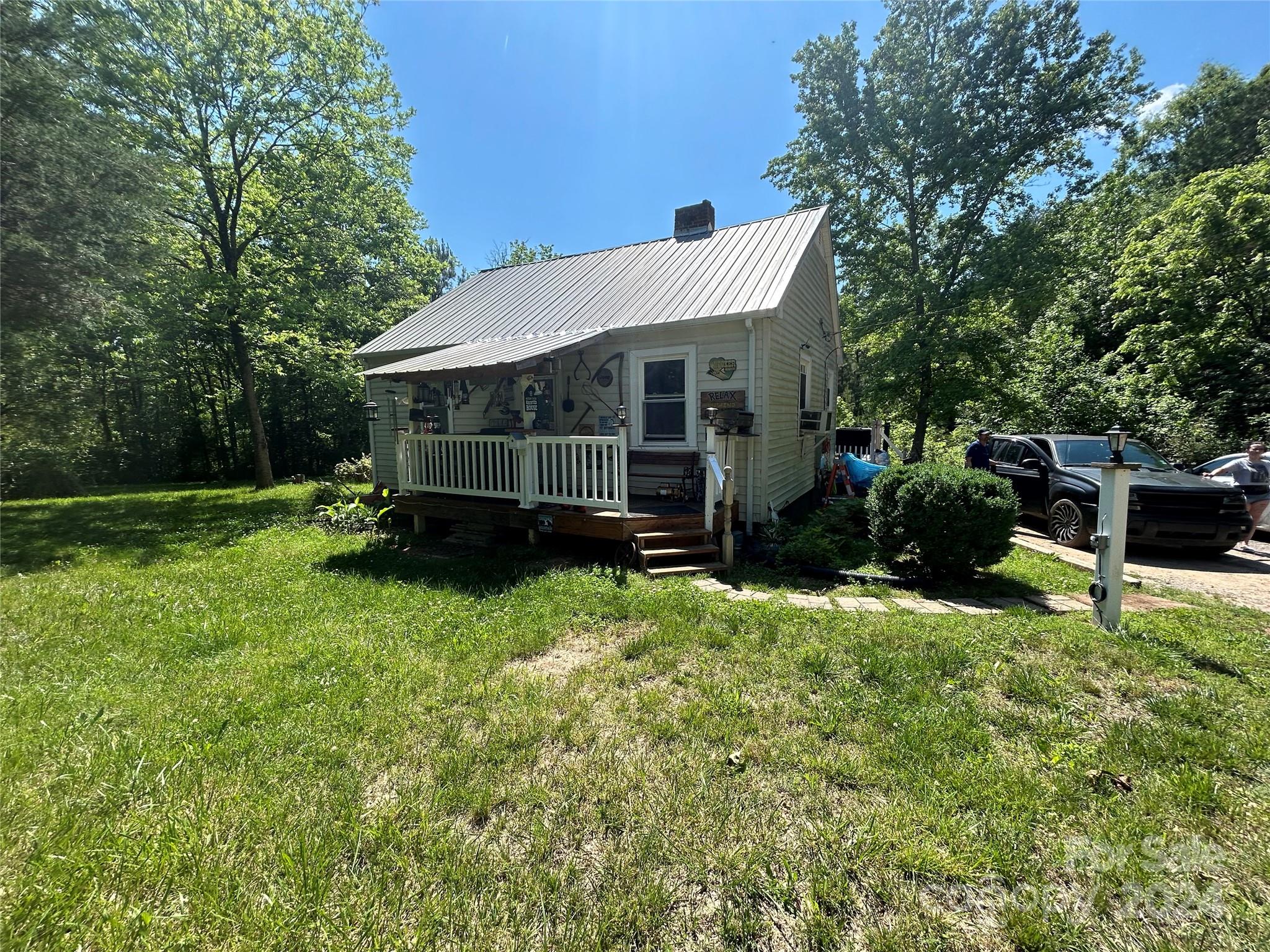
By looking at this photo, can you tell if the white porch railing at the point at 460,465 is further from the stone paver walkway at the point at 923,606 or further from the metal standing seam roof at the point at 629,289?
the stone paver walkway at the point at 923,606

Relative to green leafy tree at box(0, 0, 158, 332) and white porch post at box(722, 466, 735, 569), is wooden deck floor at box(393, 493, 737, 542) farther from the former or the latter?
green leafy tree at box(0, 0, 158, 332)

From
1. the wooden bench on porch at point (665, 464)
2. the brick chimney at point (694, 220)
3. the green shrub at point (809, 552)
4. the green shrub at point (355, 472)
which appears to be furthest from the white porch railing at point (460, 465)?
the green shrub at point (355, 472)

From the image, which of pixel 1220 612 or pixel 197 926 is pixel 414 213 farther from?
pixel 1220 612

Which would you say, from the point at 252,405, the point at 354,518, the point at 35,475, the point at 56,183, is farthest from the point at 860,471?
the point at 35,475

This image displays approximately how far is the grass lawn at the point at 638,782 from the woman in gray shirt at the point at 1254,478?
4.60 meters

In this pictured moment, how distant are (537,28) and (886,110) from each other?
1311 cm

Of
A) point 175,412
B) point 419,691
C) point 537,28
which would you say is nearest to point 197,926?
point 419,691

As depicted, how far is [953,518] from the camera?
5.04 m

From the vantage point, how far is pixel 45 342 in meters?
10.9

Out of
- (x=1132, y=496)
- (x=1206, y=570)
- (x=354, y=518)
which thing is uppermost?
(x=1132, y=496)

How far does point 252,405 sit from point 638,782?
17117 millimetres

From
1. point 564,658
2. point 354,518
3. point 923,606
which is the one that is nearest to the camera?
point 564,658

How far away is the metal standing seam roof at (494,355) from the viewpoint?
6.34 m

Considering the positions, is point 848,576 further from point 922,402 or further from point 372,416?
point 922,402
